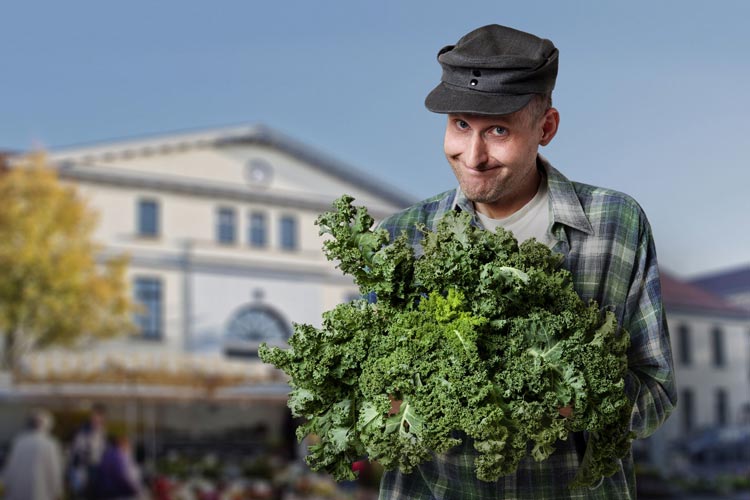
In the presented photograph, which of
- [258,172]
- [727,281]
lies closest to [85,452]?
[258,172]

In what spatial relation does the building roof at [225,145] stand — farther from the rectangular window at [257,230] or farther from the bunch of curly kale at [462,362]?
the bunch of curly kale at [462,362]

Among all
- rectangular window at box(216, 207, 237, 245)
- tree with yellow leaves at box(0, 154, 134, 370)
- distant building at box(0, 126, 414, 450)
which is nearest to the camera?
tree with yellow leaves at box(0, 154, 134, 370)

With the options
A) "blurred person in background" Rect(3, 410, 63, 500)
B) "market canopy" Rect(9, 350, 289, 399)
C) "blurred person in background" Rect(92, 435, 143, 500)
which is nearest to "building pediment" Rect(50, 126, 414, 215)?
"market canopy" Rect(9, 350, 289, 399)

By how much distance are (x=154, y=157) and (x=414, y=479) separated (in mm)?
36526

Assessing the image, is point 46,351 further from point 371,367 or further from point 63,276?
point 371,367

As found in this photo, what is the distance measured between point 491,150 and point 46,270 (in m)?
26.7

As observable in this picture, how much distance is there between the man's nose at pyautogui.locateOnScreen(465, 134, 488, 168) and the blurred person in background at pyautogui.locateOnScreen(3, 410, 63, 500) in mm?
11615

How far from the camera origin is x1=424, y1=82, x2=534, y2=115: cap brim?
6.82 feet

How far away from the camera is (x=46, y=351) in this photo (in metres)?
28.6

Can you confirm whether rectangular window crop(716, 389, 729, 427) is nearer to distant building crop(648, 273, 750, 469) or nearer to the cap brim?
distant building crop(648, 273, 750, 469)

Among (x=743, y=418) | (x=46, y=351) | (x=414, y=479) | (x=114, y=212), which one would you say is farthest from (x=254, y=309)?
(x=414, y=479)

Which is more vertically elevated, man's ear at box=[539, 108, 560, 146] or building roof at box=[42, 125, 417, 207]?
building roof at box=[42, 125, 417, 207]

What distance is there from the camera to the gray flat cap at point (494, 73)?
209 centimetres

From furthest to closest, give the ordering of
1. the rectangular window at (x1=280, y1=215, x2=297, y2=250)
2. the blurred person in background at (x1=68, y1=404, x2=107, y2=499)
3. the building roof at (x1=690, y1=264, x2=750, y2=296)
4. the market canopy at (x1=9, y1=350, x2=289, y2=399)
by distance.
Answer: the building roof at (x1=690, y1=264, x2=750, y2=296), the rectangular window at (x1=280, y1=215, x2=297, y2=250), the market canopy at (x1=9, y1=350, x2=289, y2=399), the blurred person in background at (x1=68, y1=404, x2=107, y2=499)
